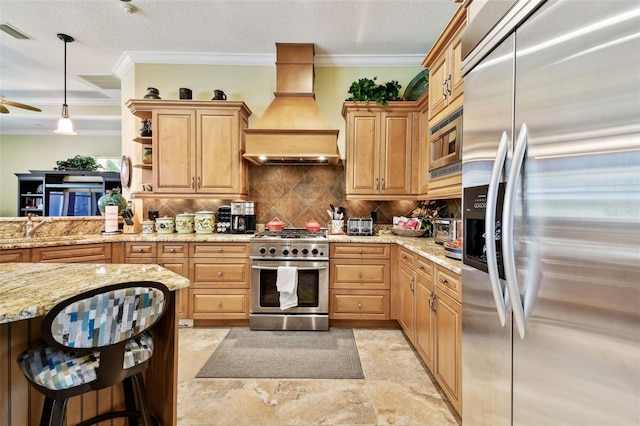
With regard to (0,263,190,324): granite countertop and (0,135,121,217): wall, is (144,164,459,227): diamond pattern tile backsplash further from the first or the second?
(0,135,121,217): wall

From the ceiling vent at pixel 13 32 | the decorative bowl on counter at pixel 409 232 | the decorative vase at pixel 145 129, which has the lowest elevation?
the decorative bowl on counter at pixel 409 232

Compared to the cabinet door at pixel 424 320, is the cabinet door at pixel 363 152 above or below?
above

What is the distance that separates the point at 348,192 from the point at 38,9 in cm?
348

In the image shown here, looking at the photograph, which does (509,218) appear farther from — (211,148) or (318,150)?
(211,148)

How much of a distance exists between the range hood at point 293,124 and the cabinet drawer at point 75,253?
5.79 feet

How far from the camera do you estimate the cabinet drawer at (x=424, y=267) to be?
208cm

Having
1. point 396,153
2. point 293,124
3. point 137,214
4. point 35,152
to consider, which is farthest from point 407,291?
point 35,152

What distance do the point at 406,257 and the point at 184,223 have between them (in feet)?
8.29

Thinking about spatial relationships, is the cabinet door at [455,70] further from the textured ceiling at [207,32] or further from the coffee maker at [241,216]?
the coffee maker at [241,216]

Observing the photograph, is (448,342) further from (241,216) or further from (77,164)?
(77,164)

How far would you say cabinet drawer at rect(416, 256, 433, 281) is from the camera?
2.08 metres

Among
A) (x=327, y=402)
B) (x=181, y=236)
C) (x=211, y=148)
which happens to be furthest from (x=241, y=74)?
(x=327, y=402)

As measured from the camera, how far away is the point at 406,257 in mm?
2686

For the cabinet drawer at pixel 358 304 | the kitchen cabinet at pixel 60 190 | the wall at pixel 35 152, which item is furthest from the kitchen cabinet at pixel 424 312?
the wall at pixel 35 152
